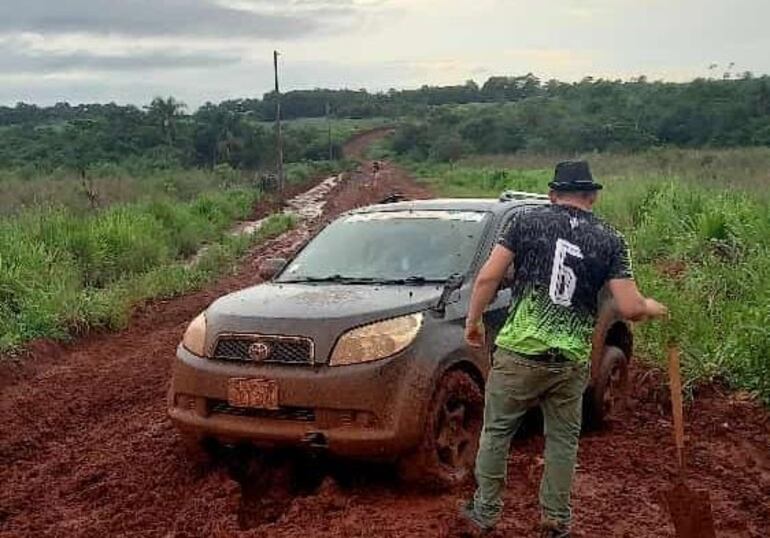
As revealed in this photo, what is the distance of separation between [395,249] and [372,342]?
4.06ft

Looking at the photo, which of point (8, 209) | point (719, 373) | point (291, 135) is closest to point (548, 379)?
point (719, 373)

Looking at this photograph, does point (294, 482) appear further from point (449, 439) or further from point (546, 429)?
point (546, 429)

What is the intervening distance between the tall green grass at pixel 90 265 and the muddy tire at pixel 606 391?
226 inches

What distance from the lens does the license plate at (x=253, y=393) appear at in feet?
16.6

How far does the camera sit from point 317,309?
17.4 ft

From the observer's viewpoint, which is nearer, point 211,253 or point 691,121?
point 211,253

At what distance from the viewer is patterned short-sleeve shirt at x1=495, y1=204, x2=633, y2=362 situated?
14.6 feet

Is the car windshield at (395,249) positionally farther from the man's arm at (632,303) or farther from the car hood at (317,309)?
the man's arm at (632,303)

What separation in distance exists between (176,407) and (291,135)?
79.6 metres

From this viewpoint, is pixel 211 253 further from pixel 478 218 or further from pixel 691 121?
pixel 691 121

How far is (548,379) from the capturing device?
14.7ft

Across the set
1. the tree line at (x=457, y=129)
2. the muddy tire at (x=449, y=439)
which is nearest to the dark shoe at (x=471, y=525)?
the muddy tire at (x=449, y=439)

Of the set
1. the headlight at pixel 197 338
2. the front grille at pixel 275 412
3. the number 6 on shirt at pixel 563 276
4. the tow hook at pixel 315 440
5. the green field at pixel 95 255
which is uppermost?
the number 6 on shirt at pixel 563 276

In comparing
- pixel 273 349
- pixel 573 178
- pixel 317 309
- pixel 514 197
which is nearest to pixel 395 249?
pixel 317 309
